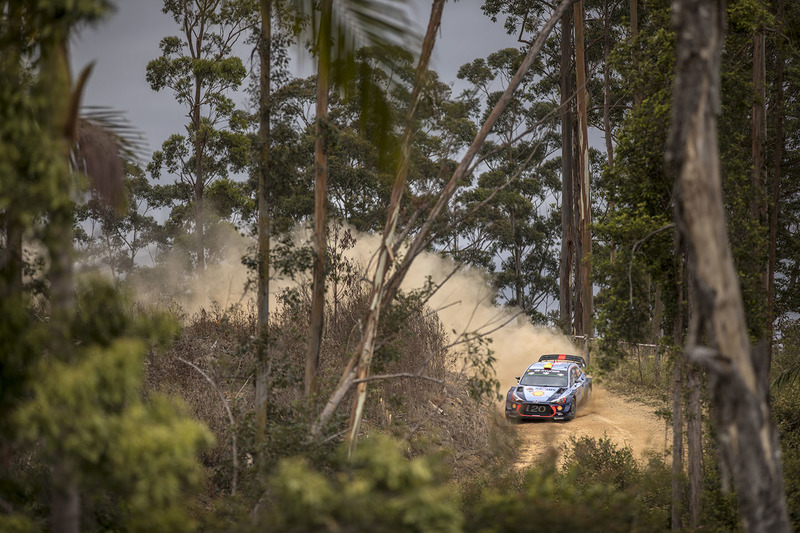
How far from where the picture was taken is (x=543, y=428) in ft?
52.5

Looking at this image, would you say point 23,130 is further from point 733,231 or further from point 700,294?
point 733,231

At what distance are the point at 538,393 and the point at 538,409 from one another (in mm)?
400

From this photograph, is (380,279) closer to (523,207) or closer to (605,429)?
(605,429)

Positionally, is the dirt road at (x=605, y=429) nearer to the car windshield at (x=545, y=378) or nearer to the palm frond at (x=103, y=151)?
the car windshield at (x=545, y=378)

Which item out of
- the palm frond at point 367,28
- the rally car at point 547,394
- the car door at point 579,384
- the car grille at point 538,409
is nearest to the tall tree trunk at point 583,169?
the car door at point 579,384

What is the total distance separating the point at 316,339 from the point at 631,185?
15.1 feet

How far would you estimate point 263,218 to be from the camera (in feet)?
27.8

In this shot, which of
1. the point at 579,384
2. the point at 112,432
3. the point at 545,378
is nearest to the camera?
the point at 112,432

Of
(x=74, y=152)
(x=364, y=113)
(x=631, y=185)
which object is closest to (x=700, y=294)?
(x=364, y=113)

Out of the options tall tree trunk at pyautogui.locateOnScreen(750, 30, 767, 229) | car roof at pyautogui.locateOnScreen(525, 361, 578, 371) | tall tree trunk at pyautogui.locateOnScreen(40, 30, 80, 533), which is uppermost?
tall tree trunk at pyautogui.locateOnScreen(750, 30, 767, 229)

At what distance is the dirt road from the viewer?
46.8 feet

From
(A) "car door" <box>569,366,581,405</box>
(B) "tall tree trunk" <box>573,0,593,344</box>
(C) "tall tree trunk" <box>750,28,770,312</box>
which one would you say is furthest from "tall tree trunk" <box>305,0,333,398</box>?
(B) "tall tree trunk" <box>573,0,593,344</box>

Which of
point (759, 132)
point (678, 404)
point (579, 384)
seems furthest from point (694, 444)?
point (579, 384)

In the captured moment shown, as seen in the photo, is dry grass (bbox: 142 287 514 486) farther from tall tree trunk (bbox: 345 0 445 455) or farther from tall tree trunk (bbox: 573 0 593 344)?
tall tree trunk (bbox: 573 0 593 344)
